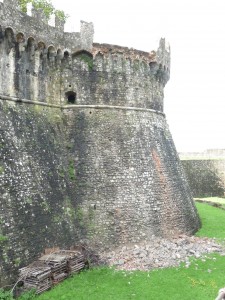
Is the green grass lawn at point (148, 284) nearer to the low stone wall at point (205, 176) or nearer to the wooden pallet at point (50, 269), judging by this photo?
the wooden pallet at point (50, 269)

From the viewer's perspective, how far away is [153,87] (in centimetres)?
2011

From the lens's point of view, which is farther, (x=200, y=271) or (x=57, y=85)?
(x=57, y=85)

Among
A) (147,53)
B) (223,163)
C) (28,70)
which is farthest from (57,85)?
(223,163)

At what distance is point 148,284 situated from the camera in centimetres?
1278

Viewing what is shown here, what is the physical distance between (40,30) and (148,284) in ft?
36.9

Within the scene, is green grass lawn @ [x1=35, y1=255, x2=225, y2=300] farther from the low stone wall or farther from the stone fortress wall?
the low stone wall

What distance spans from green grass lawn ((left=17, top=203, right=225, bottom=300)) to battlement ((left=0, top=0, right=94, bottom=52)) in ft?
31.7

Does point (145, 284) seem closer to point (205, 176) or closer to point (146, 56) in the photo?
point (146, 56)

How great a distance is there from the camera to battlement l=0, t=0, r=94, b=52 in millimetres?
14406

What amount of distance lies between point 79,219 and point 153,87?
27.5 ft

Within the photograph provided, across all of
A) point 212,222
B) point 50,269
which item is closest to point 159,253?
point 50,269

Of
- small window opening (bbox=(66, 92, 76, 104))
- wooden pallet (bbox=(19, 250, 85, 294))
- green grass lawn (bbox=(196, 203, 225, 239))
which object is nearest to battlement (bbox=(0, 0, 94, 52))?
small window opening (bbox=(66, 92, 76, 104))

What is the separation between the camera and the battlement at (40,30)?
567 inches

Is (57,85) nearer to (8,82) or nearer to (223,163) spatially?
(8,82)
